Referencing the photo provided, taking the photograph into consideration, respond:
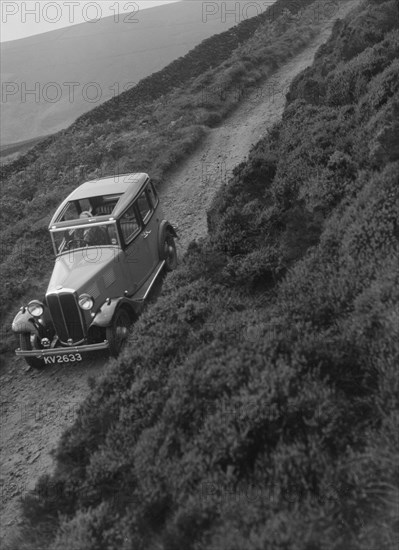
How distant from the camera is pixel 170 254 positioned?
12367 mm

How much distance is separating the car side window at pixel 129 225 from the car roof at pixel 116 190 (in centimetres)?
18

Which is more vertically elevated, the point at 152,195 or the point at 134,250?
the point at 152,195

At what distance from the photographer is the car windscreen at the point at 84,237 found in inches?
400

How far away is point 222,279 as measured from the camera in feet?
29.1

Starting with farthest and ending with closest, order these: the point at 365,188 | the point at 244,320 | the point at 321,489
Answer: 1. the point at 365,188
2. the point at 244,320
3. the point at 321,489

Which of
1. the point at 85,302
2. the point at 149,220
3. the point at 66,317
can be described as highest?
the point at 149,220

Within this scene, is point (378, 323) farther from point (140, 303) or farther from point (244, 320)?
point (140, 303)

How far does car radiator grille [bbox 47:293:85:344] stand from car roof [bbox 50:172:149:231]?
2.05 m

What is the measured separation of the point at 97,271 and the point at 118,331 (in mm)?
1274

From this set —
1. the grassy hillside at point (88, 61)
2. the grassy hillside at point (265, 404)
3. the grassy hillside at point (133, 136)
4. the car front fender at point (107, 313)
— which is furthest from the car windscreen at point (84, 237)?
the grassy hillside at point (88, 61)

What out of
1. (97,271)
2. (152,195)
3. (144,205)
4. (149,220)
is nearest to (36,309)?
(97,271)

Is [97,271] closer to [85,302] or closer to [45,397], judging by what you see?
[85,302]

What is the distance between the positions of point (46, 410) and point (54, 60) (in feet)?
324

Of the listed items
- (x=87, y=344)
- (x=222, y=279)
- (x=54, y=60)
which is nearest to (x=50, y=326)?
(x=87, y=344)
